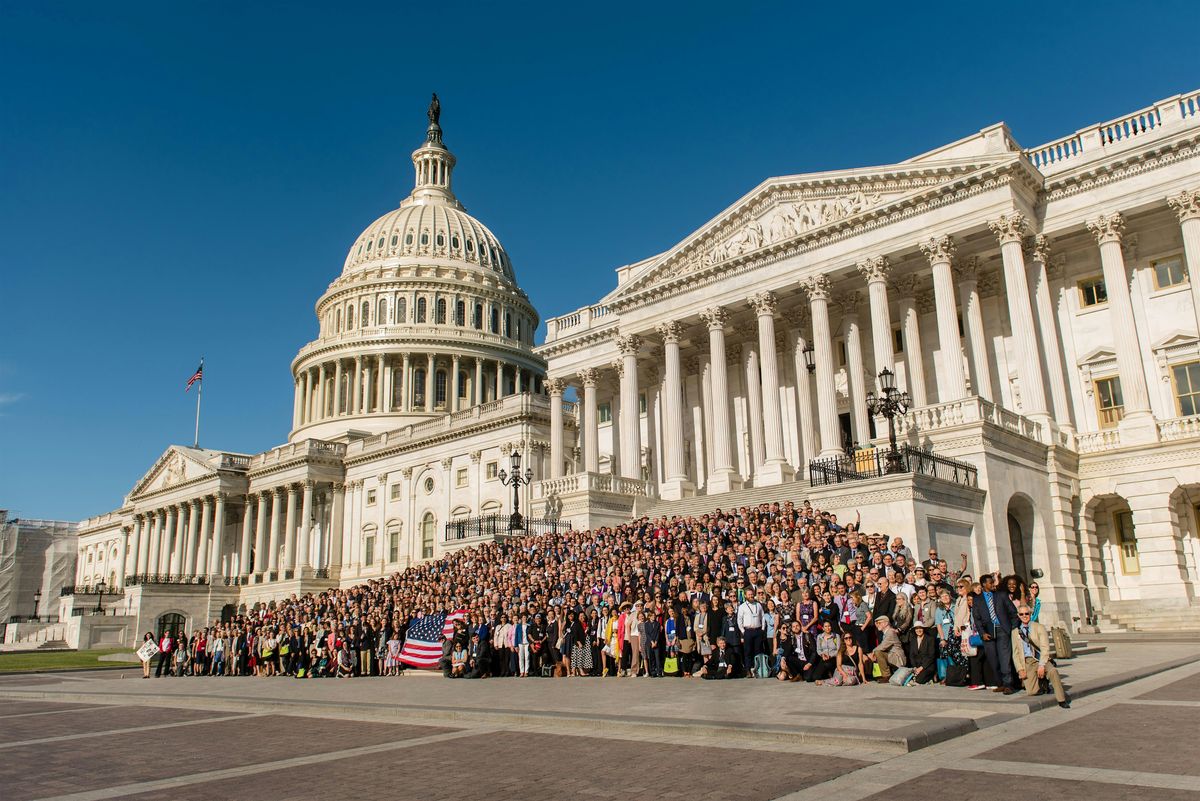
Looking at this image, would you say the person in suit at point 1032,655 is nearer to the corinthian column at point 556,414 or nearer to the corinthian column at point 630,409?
the corinthian column at point 630,409

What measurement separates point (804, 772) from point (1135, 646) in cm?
1994

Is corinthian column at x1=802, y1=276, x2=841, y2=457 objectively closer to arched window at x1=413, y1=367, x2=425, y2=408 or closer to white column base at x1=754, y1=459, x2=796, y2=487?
white column base at x1=754, y1=459, x2=796, y2=487

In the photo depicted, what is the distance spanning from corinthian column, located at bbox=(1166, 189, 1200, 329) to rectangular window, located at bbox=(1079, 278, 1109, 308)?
12.7 feet

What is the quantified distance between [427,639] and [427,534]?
45.5 metres

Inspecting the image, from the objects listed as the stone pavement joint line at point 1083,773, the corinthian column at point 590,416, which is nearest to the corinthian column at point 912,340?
the corinthian column at point 590,416

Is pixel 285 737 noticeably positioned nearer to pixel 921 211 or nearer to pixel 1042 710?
pixel 1042 710

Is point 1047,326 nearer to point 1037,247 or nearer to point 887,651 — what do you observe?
point 1037,247

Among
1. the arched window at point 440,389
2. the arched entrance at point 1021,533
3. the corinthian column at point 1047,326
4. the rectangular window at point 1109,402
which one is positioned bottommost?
the arched entrance at point 1021,533

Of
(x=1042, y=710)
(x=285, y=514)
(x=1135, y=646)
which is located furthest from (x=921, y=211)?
(x=285, y=514)

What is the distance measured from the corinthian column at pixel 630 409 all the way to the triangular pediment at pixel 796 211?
2711 mm

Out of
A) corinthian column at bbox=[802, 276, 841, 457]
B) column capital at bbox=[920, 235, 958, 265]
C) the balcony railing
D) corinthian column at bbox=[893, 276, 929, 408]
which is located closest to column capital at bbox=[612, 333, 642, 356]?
corinthian column at bbox=[802, 276, 841, 457]

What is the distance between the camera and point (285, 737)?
42.9 ft

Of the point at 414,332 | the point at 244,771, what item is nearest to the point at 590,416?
the point at 244,771

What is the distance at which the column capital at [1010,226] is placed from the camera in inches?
1391
